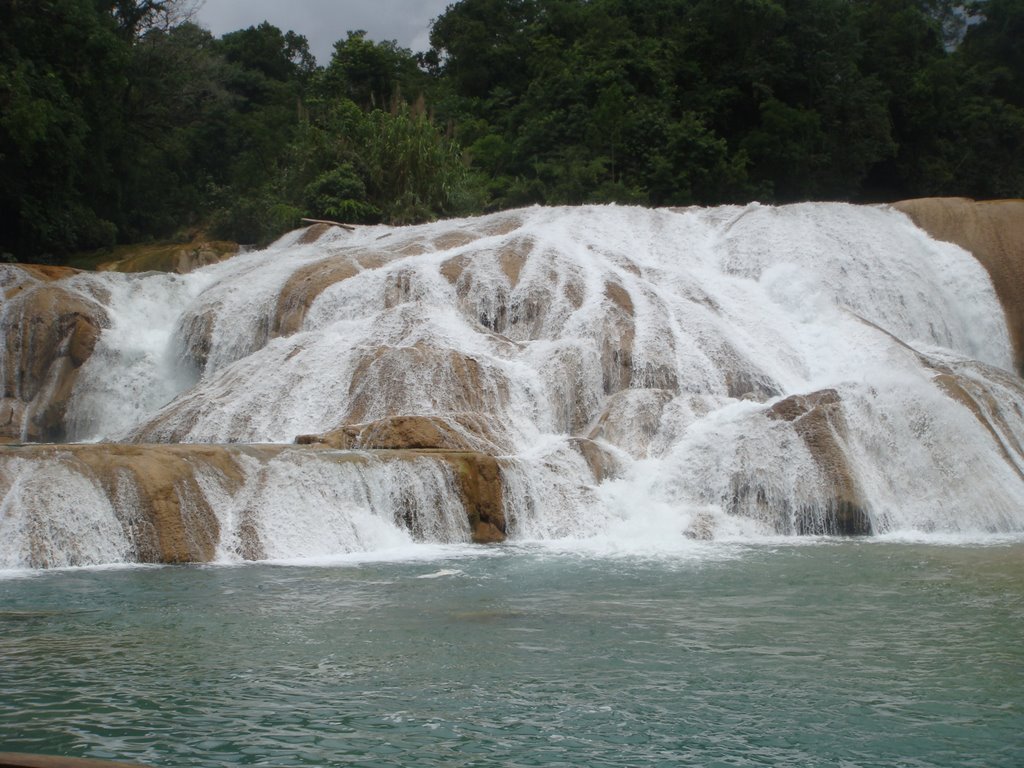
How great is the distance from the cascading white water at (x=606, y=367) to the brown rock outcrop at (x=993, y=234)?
0.28 meters

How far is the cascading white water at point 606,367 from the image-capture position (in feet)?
46.8

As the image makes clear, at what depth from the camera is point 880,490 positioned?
1477cm

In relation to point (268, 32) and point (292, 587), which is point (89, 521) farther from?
point (268, 32)

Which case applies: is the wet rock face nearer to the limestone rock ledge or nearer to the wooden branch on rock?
the wooden branch on rock

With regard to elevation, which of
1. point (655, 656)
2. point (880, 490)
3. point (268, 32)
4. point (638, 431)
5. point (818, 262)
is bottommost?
point (655, 656)

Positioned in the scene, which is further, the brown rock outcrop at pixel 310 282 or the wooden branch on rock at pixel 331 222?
the wooden branch on rock at pixel 331 222

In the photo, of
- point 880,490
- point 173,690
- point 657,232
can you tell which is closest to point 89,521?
point 173,690

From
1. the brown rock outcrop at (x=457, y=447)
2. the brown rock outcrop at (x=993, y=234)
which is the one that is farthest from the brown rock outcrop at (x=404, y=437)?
the brown rock outcrop at (x=993, y=234)

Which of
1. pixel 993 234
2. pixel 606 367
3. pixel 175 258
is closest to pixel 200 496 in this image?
pixel 606 367

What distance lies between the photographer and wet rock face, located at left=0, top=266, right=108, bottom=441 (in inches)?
771

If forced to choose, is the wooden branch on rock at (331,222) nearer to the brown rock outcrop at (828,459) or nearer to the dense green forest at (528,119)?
the dense green forest at (528,119)

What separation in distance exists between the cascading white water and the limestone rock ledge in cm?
7

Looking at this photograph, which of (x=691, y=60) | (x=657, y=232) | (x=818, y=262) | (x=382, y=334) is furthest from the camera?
(x=691, y=60)

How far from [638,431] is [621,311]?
12.5 ft
